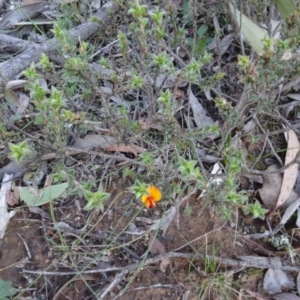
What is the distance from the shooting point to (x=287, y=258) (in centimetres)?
186

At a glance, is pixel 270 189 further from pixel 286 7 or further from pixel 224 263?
pixel 286 7

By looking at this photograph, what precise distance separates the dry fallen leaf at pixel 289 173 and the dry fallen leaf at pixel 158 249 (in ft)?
1.62

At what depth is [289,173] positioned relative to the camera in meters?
2.00

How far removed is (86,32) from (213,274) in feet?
4.15

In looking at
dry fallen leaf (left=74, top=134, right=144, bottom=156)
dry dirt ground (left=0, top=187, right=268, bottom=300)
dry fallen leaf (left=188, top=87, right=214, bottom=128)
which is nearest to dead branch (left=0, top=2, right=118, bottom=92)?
dry fallen leaf (left=74, top=134, right=144, bottom=156)

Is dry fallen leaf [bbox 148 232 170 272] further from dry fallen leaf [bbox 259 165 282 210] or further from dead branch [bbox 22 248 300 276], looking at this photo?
dry fallen leaf [bbox 259 165 282 210]

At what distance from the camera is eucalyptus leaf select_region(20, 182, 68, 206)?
190 centimetres

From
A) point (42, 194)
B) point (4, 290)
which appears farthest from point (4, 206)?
point (4, 290)

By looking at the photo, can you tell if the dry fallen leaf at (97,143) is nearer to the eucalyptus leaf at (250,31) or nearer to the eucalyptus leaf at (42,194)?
the eucalyptus leaf at (42,194)

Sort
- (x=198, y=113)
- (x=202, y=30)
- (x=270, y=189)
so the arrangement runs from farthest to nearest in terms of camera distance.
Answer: (x=202, y=30), (x=198, y=113), (x=270, y=189)

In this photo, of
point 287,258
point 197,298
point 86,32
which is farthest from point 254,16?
point 197,298

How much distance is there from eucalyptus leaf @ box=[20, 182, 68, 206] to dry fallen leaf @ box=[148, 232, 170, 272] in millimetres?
398

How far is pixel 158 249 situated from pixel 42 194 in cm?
51

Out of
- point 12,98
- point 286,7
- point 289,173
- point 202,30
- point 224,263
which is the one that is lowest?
point 224,263
